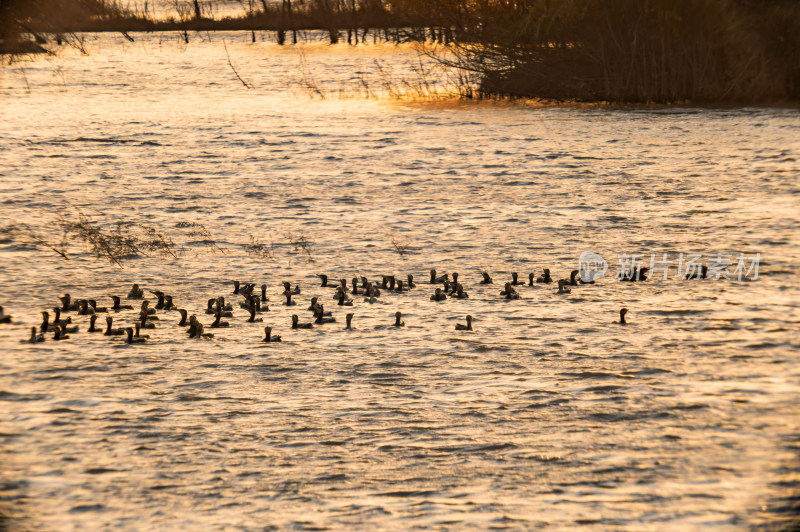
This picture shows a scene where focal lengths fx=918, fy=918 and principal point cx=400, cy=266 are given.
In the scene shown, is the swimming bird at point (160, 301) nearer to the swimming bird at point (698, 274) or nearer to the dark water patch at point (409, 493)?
the dark water patch at point (409, 493)

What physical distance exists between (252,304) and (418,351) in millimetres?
1922

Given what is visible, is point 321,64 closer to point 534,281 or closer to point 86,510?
point 534,281

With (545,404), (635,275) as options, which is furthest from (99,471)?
(635,275)

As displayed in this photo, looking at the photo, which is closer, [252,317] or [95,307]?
[252,317]

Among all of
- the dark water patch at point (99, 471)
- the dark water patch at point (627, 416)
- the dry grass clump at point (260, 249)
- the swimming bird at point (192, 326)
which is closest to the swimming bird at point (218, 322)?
the swimming bird at point (192, 326)

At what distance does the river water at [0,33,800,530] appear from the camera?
513cm

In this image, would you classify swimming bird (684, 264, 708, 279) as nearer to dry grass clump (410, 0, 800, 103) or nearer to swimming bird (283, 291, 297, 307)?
swimming bird (283, 291, 297, 307)

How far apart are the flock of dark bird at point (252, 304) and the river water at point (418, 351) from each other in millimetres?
120

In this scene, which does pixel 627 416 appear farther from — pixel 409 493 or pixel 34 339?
pixel 34 339

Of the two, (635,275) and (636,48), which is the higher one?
(636,48)

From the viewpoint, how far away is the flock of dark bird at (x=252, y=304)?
26.8 ft

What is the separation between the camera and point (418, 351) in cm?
768

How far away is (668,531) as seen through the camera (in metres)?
4.60

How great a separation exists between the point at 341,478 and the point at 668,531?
185 cm
